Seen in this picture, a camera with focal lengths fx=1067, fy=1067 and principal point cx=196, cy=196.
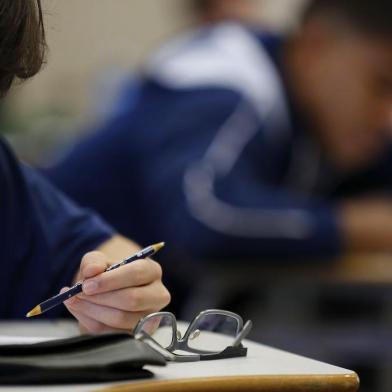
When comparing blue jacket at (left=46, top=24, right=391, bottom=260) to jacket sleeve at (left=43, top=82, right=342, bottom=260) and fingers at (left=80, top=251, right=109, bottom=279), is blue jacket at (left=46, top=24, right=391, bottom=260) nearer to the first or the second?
jacket sleeve at (left=43, top=82, right=342, bottom=260)

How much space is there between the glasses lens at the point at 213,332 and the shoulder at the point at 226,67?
6.22ft

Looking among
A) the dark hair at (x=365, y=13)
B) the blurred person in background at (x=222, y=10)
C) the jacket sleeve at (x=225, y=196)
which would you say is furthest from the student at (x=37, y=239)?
the blurred person in background at (x=222, y=10)

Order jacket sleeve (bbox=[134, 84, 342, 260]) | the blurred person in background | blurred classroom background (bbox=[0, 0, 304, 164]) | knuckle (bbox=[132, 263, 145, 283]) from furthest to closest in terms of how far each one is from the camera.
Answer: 1. blurred classroom background (bbox=[0, 0, 304, 164])
2. the blurred person in background
3. jacket sleeve (bbox=[134, 84, 342, 260])
4. knuckle (bbox=[132, 263, 145, 283])

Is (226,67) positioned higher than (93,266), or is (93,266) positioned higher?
(226,67)

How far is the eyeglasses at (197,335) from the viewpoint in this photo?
3.64 ft

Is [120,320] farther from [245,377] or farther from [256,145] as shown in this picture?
[256,145]

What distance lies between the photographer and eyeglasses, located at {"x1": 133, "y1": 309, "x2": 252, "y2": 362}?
1.11 m

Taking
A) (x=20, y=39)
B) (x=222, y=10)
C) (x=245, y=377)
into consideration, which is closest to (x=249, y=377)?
(x=245, y=377)

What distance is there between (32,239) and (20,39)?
488 millimetres

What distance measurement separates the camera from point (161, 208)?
3.03 m

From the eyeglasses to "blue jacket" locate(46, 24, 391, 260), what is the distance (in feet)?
5.71

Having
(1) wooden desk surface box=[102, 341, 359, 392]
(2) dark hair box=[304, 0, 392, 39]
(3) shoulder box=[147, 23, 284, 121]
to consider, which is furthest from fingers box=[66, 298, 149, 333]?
(2) dark hair box=[304, 0, 392, 39]

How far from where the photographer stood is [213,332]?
47.0 inches

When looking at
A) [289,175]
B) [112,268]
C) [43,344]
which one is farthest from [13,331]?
[289,175]
